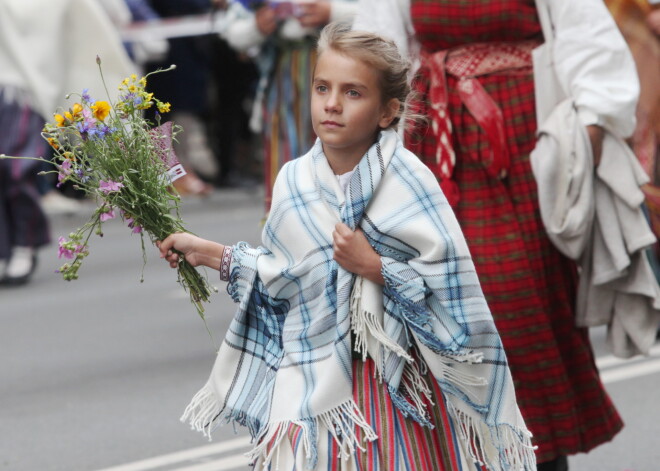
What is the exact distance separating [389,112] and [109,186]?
26.6 inches

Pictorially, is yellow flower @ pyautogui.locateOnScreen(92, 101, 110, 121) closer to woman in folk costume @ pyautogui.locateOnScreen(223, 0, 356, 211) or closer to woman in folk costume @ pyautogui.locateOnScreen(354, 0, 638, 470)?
woman in folk costume @ pyautogui.locateOnScreen(354, 0, 638, 470)

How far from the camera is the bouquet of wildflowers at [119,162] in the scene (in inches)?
143

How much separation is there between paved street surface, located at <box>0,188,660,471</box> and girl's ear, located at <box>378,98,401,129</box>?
84.8 inches

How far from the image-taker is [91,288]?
969 centimetres

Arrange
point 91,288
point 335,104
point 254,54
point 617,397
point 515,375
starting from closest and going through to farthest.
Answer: point 335,104, point 515,375, point 617,397, point 254,54, point 91,288

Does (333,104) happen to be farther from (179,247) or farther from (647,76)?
(647,76)

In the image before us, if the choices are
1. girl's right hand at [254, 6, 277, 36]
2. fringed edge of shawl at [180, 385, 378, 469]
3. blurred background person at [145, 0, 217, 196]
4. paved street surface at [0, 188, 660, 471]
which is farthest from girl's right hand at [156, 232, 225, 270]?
blurred background person at [145, 0, 217, 196]

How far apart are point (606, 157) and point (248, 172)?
10.7m

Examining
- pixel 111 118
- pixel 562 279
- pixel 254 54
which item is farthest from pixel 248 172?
pixel 111 118

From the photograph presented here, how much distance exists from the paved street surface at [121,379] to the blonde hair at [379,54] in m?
2.20

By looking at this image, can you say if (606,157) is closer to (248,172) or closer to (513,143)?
(513,143)

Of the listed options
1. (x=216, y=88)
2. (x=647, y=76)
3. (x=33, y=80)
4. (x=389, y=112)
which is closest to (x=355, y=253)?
(x=389, y=112)

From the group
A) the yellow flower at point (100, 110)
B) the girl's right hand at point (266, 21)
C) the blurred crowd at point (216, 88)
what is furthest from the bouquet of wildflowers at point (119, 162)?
the girl's right hand at point (266, 21)

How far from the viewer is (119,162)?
12.0ft
